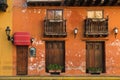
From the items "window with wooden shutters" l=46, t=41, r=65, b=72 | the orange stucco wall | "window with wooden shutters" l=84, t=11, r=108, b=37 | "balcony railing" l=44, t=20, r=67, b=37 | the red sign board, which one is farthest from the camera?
"window with wooden shutters" l=46, t=41, r=65, b=72

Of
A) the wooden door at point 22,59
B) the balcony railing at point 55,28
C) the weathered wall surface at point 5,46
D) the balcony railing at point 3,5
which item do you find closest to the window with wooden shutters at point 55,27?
the balcony railing at point 55,28

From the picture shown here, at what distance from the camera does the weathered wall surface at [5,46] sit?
2195 centimetres

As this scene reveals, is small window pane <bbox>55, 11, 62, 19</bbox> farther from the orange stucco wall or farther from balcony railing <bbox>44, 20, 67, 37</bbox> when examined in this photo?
balcony railing <bbox>44, 20, 67, 37</bbox>

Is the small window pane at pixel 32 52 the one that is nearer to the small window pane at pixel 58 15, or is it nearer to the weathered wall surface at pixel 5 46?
the weathered wall surface at pixel 5 46

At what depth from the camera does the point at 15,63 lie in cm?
2205

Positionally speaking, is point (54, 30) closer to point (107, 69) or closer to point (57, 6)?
point (57, 6)

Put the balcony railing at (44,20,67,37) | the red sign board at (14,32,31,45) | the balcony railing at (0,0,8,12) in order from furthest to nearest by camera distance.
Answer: the balcony railing at (44,20,67,37) → the red sign board at (14,32,31,45) → the balcony railing at (0,0,8,12)

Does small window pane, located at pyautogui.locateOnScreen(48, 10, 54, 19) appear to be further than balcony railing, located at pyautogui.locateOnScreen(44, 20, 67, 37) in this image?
Yes

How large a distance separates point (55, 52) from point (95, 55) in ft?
7.88

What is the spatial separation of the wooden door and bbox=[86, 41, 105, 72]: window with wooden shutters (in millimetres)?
3671

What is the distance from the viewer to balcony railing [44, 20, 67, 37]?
21.9m

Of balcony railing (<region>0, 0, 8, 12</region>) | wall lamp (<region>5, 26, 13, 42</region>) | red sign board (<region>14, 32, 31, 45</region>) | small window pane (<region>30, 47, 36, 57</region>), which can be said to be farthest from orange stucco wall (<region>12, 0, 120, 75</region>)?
balcony railing (<region>0, 0, 8, 12</region>)

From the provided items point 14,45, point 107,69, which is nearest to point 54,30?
point 14,45

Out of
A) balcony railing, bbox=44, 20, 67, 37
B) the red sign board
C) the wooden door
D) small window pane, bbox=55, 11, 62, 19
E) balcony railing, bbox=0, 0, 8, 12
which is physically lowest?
the wooden door
